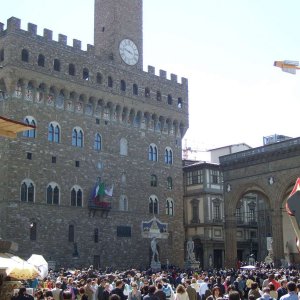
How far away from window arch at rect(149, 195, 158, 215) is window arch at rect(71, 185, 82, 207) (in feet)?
26.5

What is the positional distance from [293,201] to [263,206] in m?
56.8

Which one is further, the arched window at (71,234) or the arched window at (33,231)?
the arched window at (71,234)

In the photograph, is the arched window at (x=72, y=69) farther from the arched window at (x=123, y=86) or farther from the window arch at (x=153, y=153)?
the window arch at (x=153, y=153)

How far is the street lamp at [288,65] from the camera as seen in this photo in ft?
67.9

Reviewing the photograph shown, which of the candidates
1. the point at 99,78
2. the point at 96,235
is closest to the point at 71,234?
the point at 96,235

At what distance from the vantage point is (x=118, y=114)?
4653 centimetres

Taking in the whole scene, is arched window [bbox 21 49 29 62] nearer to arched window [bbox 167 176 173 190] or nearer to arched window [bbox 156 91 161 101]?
arched window [bbox 156 91 161 101]

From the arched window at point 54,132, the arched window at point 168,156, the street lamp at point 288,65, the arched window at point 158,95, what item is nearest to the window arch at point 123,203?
the arched window at point 168,156

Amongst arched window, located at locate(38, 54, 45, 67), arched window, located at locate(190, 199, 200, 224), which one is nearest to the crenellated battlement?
arched window, located at locate(38, 54, 45, 67)

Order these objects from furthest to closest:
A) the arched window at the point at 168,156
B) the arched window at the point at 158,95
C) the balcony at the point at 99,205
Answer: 1. the arched window at the point at 168,156
2. the arched window at the point at 158,95
3. the balcony at the point at 99,205

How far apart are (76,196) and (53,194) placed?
2.21 metres

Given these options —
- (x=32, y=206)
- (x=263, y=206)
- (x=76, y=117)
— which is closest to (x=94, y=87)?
(x=76, y=117)

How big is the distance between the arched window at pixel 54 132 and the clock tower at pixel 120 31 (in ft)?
28.2

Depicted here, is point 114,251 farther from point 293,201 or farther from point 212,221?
point 293,201
